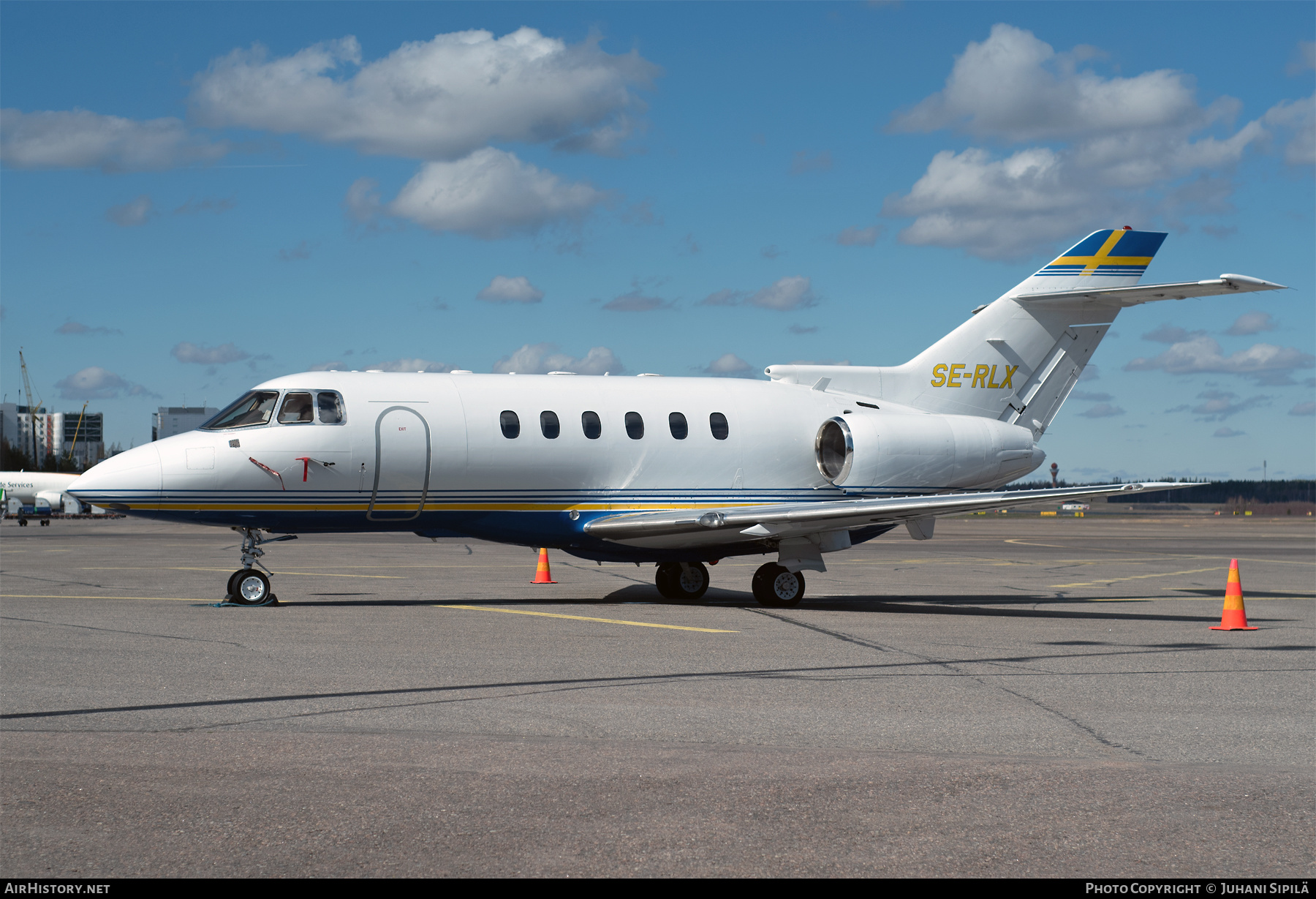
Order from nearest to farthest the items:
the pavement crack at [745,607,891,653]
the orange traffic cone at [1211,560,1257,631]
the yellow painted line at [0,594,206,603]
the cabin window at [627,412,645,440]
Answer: the pavement crack at [745,607,891,653], the orange traffic cone at [1211,560,1257,631], the yellow painted line at [0,594,206,603], the cabin window at [627,412,645,440]

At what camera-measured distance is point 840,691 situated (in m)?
9.81

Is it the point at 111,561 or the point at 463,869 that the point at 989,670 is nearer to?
the point at 463,869

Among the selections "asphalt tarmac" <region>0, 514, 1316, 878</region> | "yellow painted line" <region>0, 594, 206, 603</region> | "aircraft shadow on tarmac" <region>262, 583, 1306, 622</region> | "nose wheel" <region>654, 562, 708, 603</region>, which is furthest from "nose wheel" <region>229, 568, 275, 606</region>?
"nose wheel" <region>654, 562, 708, 603</region>

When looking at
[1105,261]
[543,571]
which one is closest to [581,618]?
[543,571]

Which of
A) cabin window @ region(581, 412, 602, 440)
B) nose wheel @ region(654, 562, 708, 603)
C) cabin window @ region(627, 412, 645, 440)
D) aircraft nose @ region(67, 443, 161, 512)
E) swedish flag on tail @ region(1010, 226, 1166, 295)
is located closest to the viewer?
aircraft nose @ region(67, 443, 161, 512)

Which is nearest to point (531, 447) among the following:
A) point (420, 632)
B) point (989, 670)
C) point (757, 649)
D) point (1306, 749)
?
point (420, 632)

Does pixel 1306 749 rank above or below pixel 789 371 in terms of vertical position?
below

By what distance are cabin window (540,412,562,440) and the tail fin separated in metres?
4.65

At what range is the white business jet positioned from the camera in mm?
16766

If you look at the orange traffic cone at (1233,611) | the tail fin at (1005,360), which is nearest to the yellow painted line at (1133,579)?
the tail fin at (1005,360)

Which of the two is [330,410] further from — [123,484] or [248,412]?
[123,484]

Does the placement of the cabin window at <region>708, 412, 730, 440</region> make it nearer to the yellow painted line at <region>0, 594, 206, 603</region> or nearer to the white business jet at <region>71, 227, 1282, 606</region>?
the white business jet at <region>71, 227, 1282, 606</region>

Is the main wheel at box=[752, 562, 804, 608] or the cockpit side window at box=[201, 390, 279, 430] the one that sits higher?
the cockpit side window at box=[201, 390, 279, 430]
